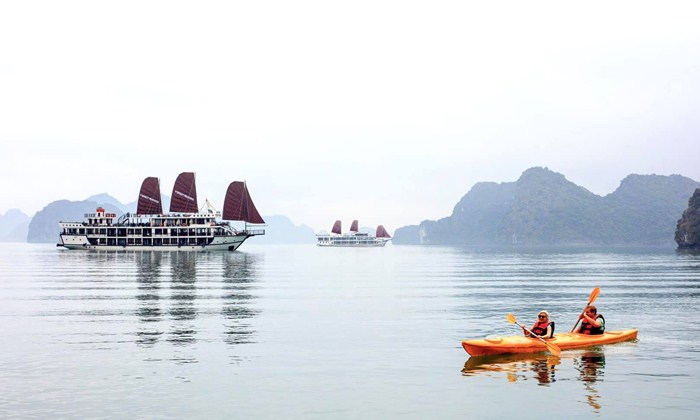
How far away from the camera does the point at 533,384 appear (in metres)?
22.2

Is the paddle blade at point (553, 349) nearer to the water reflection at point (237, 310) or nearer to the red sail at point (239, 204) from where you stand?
the water reflection at point (237, 310)

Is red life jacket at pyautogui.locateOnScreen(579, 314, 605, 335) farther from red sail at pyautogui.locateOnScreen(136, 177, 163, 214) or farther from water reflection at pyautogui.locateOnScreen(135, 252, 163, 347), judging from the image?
red sail at pyautogui.locateOnScreen(136, 177, 163, 214)

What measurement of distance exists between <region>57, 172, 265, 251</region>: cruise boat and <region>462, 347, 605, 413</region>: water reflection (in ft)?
458

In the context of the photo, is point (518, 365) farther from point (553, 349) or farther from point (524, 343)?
point (553, 349)

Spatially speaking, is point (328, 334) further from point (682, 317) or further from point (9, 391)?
point (682, 317)

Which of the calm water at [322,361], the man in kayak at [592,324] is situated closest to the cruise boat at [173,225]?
the calm water at [322,361]

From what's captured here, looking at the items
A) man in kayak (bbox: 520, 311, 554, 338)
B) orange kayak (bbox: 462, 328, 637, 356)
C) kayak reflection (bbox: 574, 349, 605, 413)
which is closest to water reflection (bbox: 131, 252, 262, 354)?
orange kayak (bbox: 462, 328, 637, 356)

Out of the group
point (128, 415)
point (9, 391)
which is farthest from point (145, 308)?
point (128, 415)

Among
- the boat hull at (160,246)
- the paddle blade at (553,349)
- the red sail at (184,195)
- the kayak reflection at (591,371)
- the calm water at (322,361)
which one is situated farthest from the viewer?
the red sail at (184,195)

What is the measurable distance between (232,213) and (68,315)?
133566 mm

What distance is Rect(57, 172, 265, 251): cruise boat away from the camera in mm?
162875

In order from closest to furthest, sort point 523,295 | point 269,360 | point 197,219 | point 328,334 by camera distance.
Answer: point 269,360 < point 328,334 < point 523,295 < point 197,219

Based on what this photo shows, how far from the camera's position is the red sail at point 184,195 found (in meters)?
168

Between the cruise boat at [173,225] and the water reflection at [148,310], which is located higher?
the cruise boat at [173,225]
